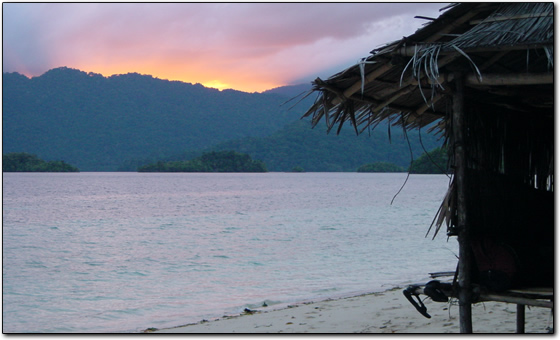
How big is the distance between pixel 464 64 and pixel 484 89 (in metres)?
0.34

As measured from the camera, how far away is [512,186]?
146 inches

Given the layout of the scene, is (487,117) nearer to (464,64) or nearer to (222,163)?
(464,64)

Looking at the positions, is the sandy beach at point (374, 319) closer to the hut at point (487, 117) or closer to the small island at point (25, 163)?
the hut at point (487, 117)

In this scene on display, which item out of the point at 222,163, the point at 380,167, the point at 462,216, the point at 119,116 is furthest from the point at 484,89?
the point at 222,163

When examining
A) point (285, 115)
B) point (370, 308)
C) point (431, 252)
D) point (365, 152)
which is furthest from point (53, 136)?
point (370, 308)

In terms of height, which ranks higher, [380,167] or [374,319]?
[380,167]

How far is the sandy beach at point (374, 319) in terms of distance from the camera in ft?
15.0

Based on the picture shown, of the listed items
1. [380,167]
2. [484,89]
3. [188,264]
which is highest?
[484,89]

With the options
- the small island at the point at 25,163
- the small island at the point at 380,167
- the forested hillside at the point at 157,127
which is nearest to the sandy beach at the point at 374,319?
the forested hillside at the point at 157,127

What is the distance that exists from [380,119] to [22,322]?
570cm

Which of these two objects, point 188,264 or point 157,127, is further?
point 157,127

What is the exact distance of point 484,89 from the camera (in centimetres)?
349

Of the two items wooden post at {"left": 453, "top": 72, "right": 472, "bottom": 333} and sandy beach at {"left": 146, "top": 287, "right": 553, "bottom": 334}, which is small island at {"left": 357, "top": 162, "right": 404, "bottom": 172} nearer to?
sandy beach at {"left": 146, "top": 287, "right": 553, "bottom": 334}

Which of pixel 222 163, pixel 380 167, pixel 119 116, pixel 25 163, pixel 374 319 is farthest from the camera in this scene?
pixel 222 163
